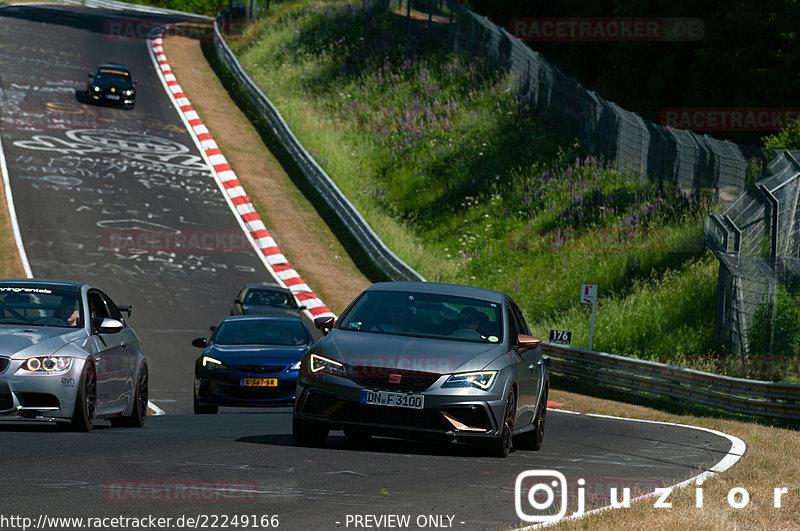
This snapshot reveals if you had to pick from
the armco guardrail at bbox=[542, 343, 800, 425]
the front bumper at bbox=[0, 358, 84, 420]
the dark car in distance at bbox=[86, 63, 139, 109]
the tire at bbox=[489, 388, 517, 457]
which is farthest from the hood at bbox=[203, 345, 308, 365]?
the dark car in distance at bbox=[86, 63, 139, 109]

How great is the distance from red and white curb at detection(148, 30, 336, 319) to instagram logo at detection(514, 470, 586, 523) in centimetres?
1489

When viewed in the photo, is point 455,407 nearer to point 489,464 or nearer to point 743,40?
point 489,464

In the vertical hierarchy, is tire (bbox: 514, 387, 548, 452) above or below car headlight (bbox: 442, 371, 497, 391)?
below

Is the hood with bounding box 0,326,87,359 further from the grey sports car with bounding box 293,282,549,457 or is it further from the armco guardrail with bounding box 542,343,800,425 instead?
the armco guardrail with bounding box 542,343,800,425

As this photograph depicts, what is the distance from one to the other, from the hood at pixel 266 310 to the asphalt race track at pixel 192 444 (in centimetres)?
116

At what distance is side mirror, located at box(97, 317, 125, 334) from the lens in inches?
478

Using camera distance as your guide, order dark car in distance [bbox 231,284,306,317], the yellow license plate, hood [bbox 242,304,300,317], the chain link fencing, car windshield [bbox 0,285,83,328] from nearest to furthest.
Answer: car windshield [bbox 0,285,83,328], the yellow license plate, the chain link fencing, hood [bbox 242,304,300,317], dark car in distance [bbox 231,284,306,317]

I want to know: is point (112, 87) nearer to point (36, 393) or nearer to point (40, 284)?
point (40, 284)
